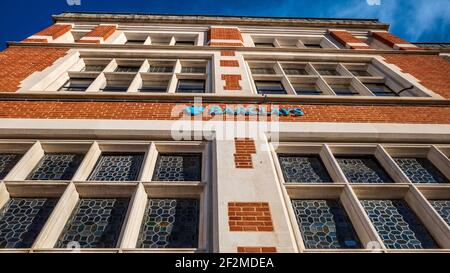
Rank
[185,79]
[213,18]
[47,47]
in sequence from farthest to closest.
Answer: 1. [213,18]
2. [47,47]
3. [185,79]

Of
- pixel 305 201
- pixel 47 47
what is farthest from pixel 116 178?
pixel 47 47

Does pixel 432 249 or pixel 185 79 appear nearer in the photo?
pixel 432 249

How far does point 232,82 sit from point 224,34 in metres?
4.95

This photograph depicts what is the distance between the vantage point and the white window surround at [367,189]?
370 centimetres

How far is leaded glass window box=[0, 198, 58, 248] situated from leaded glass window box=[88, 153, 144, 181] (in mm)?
810

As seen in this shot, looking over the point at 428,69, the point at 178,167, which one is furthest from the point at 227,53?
the point at 428,69

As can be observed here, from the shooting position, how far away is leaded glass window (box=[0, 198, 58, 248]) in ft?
11.8

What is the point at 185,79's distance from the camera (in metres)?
8.20

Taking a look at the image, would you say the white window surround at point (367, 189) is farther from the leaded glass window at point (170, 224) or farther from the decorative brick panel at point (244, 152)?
the leaded glass window at point (170, 224)

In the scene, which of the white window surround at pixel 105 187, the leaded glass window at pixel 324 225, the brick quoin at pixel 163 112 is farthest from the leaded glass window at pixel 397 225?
the white window surround at pixel 105 187

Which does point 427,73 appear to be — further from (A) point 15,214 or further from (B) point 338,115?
(A) point 15,214

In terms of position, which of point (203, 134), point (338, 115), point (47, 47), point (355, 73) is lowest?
point (203, 134)

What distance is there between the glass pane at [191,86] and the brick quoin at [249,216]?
468cm
